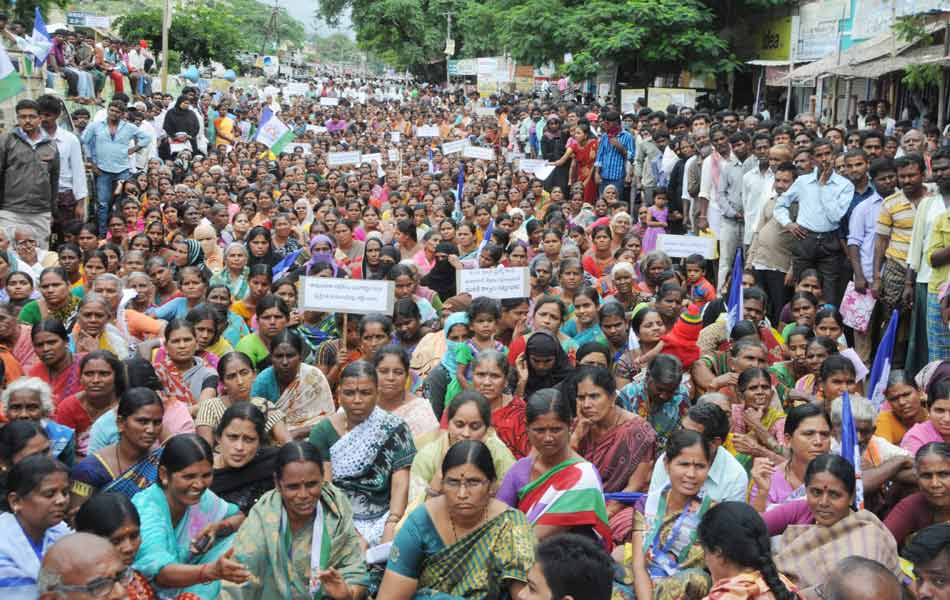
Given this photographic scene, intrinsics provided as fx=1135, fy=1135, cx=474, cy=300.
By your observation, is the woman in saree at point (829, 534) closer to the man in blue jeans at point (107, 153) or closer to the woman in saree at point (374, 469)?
the woman in saree at point (374, 469)

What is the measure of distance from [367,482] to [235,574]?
4.31 feet

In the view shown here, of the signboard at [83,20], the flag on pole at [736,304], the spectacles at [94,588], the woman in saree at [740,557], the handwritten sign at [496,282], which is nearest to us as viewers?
the spectacles at [94,588]

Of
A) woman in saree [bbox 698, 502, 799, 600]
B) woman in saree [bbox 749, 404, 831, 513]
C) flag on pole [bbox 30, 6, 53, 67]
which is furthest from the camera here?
flag on pole [bbox 30, 6, 53, 67]

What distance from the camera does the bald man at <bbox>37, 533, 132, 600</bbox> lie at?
11.6 feet

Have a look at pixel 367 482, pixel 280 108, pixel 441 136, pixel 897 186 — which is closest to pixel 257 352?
pixel 367 482

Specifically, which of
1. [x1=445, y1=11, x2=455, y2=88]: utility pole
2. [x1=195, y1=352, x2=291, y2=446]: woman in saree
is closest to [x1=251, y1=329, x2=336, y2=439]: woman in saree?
[x1=195, y1=352, x2=291, y2=446]: woman in saree

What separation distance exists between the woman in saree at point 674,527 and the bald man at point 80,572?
6.66 feet

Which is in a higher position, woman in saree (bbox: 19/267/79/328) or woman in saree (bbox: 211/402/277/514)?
woman in saree (bbox: 19/267/79/328)

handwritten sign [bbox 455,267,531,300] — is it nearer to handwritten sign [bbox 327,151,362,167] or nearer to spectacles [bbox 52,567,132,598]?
spectacles [bbox 52,567,132,598]

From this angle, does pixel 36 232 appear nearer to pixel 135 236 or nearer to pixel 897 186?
pixel 135 236

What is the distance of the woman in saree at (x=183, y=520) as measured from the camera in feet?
14.4

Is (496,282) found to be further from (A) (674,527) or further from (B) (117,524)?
(B) (117,524)

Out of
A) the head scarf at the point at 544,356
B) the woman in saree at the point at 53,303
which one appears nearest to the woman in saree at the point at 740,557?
the head scarf at the point at 544,356

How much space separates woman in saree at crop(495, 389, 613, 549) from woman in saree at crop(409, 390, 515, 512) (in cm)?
30
